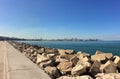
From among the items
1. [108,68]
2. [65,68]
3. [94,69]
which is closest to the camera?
[108,68]

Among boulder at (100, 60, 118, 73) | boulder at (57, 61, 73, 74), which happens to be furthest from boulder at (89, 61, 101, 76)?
boulder at (57, 61, 73, 74)

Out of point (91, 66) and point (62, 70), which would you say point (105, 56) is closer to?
point (91, 66)

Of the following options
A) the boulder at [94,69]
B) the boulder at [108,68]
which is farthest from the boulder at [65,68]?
the boulder at [108,68]

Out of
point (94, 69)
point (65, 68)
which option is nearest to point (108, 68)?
point (94, 69)

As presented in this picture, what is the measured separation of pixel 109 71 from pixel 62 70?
1.85 meters

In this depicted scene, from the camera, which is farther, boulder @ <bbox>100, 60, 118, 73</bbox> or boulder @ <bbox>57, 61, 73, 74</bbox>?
boulder @ <bbox>57, 61, 73, 74</bbox>

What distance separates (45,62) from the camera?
9211 mm

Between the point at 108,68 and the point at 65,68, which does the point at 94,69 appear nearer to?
the point at 108,68

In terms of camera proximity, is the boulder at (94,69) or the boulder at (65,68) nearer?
the boulder at (94,69)

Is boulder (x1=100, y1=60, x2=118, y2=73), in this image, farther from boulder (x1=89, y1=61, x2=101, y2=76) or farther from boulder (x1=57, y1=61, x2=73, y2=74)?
boulder (x1=57, y1=61, x2=73, y2=74)

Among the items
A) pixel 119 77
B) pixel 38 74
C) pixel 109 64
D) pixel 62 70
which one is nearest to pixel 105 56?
pixel 109 64

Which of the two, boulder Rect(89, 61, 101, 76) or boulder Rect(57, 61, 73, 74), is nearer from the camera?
boulder Rect(89, 61, 101, 76)

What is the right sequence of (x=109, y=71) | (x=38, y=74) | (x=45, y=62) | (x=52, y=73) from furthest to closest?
(x=45, y=62) → (x=109, y=71) → (x=52, y=73) → (x=38, y=74)

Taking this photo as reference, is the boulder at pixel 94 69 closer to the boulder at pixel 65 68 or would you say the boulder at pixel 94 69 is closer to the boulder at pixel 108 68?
the boulder at pixel 108 68
